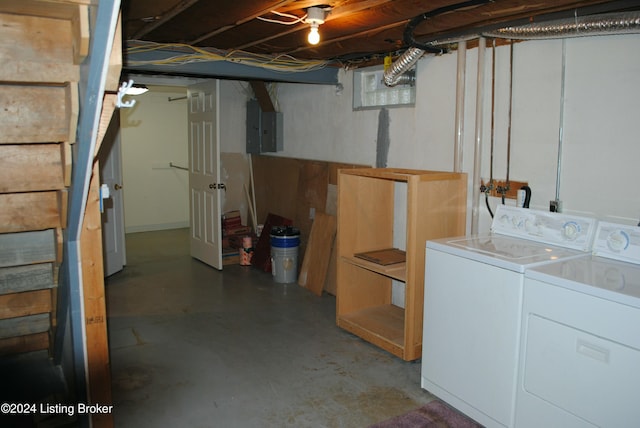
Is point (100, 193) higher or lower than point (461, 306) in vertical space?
higher

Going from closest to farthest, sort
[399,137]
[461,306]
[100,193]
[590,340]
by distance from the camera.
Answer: [590,340] < [100,193] < [461,306] < [399,137]

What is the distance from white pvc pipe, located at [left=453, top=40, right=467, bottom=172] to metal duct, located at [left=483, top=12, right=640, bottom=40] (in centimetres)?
50

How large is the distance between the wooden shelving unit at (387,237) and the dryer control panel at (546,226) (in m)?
0.39

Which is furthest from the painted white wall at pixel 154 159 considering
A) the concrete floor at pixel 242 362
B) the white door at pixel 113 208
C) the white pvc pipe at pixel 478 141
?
the white pvc pipe at pixel 478 141

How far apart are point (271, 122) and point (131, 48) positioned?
2.36m

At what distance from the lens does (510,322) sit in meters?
2.49

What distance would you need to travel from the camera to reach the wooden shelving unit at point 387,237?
333cm

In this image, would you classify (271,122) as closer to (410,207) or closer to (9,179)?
(410,207)

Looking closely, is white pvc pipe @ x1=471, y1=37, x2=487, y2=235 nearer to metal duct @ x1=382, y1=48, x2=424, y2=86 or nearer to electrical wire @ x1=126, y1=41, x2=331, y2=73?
metal duct @ x1=382, y1=48, x2=424, y2=86

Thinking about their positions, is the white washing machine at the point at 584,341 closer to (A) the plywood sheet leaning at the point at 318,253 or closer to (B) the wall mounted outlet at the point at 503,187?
(B) the wall mounted outlet at the point at 503,187

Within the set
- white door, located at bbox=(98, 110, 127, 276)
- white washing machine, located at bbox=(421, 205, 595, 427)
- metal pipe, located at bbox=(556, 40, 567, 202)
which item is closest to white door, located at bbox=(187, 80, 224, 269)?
white door, located at bbox=(98, 110, 127, 276)

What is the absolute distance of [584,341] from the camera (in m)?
2.16

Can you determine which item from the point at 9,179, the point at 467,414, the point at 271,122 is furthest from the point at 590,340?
the point at 271,122

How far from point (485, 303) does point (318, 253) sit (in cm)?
260
